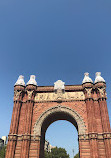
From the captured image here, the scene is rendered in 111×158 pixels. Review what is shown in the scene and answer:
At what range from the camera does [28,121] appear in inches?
764

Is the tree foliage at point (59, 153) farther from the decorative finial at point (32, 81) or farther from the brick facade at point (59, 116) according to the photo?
the decorative finial at point (32, 81)

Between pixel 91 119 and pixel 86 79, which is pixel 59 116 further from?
pixel 86 79

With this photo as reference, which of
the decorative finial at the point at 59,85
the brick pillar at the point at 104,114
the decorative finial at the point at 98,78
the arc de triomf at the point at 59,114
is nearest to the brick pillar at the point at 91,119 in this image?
the arc de triomf at the point at 59,114

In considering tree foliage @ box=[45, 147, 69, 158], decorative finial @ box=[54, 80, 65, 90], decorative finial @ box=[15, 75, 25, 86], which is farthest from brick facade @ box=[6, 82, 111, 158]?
tree foliage @ box=[45, 147, 69, 158]

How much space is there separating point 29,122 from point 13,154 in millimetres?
4162

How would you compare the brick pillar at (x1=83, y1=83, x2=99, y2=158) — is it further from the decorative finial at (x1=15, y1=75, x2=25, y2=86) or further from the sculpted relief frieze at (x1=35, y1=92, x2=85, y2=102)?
the decorative finial at (x1=15, y1=75, x2=25, y2=86)

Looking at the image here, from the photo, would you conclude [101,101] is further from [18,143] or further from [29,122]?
[18,143]

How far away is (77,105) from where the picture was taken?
20719 mm

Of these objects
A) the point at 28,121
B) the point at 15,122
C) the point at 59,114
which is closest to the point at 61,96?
the point at 59,114

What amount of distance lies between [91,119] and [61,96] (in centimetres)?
533

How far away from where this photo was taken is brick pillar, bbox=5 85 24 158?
17.9 m

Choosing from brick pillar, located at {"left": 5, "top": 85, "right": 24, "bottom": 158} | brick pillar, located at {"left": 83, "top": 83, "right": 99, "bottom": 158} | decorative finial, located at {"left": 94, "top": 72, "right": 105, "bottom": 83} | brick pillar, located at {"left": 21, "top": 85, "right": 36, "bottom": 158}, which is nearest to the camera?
brick pillar, located at {"left": 83, "top": 83, "right": 99, "bottom": 158}

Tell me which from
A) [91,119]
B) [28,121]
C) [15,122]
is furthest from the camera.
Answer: [15,122]

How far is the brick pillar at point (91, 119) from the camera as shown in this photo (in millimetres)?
17125
